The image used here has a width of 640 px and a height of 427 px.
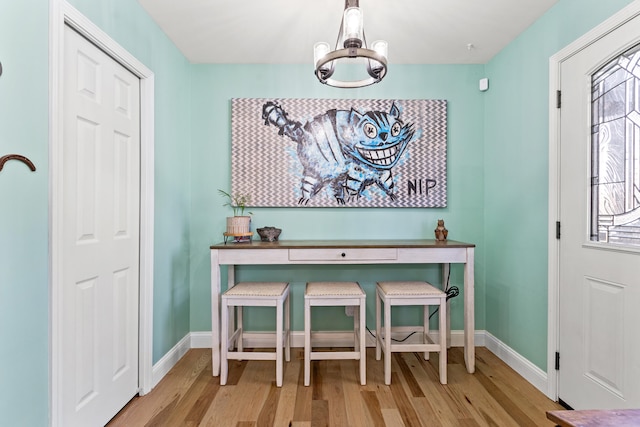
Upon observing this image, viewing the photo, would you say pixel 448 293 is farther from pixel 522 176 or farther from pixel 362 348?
pixel 522 176

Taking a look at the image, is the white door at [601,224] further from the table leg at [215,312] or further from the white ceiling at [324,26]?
the table leg at [215,312]

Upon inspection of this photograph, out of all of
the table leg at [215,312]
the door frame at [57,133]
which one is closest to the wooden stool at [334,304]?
the table leg at [215,312]

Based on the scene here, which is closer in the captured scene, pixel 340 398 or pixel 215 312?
pixel 340 398

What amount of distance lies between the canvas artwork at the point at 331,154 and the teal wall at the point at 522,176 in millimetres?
418

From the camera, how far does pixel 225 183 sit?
2.67 m

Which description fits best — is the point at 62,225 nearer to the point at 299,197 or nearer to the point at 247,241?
the point at 247,241

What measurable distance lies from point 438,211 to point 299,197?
121 centimetres

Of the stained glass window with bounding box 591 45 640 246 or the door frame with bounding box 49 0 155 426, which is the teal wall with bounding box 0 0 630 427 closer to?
the door frame with bounding box 49 0 155 426

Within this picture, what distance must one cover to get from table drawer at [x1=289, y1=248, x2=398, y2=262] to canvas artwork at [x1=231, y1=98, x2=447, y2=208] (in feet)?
1.80

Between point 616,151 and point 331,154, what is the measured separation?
1769mm

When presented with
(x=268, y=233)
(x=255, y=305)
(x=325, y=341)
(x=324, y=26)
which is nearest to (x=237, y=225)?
(x=268, y=233)

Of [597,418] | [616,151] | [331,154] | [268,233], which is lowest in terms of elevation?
[597,418]

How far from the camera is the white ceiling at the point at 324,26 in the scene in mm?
1949

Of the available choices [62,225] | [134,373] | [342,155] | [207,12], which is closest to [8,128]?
[62,225]
